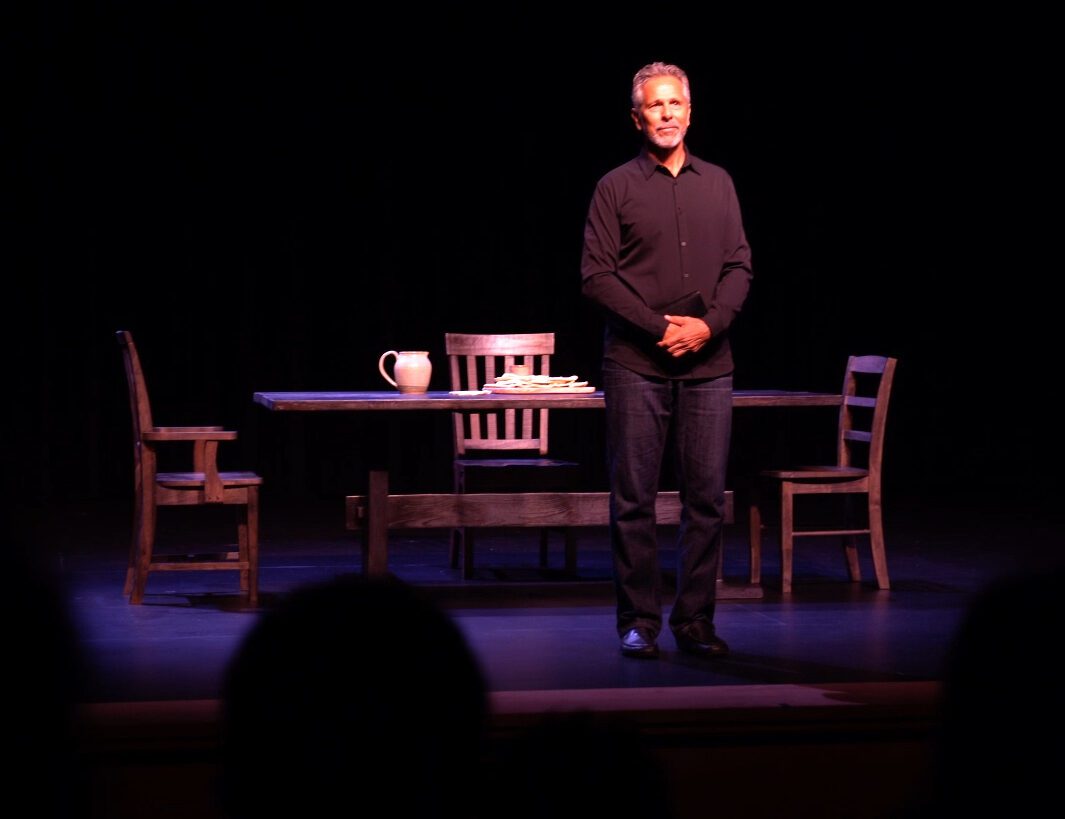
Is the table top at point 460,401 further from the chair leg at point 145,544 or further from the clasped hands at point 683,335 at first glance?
the clasped hands at point 683,335

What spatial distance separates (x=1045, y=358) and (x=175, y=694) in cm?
608

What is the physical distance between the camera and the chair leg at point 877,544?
4.95 metres

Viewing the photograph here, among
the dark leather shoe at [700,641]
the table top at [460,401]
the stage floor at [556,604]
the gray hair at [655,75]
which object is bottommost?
the stage floor at [556,604]

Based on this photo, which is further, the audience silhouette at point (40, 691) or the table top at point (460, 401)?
the table top at point (460, 401)

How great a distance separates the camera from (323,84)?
7234 mm

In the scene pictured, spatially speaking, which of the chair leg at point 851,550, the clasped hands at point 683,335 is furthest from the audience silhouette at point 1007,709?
the chair leg at point 851,550

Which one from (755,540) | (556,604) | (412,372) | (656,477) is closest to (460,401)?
(412,372)

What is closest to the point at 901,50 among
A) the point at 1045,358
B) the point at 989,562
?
the point at 1045,358

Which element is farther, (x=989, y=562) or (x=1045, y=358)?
(x=1045, y=358)

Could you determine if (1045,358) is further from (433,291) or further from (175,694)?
(175,694)

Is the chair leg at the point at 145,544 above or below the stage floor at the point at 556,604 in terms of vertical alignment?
above

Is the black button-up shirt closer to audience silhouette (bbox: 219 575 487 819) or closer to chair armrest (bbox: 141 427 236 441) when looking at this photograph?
chair armrest (bbox: 141 427 236 441)

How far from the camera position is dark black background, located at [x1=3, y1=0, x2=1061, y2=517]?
711 centimetres

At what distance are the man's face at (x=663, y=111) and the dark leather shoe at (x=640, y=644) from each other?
1242 millimetres
